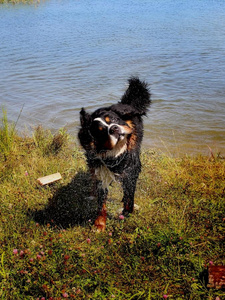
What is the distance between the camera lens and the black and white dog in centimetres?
248

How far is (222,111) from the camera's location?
5758 millimetres

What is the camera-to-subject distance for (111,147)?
2516 millimetres

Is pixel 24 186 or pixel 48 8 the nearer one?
pixel 24 186

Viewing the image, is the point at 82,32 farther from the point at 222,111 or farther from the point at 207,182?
the point at 207,182

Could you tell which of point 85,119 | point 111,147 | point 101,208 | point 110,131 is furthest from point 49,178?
point 110,131

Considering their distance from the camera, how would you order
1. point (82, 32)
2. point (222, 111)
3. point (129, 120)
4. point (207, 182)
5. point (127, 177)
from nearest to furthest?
point (129, 120) < point (127, 177) < point (207, 182) < point (222, 111) < point (82, 32)

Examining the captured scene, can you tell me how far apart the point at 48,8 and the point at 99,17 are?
571 cm

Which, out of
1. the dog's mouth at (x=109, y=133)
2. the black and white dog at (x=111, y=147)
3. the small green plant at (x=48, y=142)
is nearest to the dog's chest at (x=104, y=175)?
the black and white dog at (x=111, y=147)

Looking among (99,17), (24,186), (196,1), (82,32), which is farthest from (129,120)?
(196,1)

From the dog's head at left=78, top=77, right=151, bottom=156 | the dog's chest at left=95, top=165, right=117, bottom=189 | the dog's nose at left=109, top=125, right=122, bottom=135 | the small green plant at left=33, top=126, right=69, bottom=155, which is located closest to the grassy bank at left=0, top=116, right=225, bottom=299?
the small green plant at left=33, top=126, right=69, bottom=155

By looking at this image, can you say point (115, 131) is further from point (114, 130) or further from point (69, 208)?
point (69, 208)

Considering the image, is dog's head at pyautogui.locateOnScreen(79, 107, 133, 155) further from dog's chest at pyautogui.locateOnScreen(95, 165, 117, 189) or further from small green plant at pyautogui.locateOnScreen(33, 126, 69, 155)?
small green plant at pyautogui.locateOnScreen(33, 126, 69, 155)

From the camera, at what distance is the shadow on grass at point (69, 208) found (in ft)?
9.80

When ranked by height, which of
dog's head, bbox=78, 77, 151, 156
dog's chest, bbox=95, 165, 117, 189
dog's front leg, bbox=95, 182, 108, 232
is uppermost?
dog's head, bbox=78, 77, 151, 156
